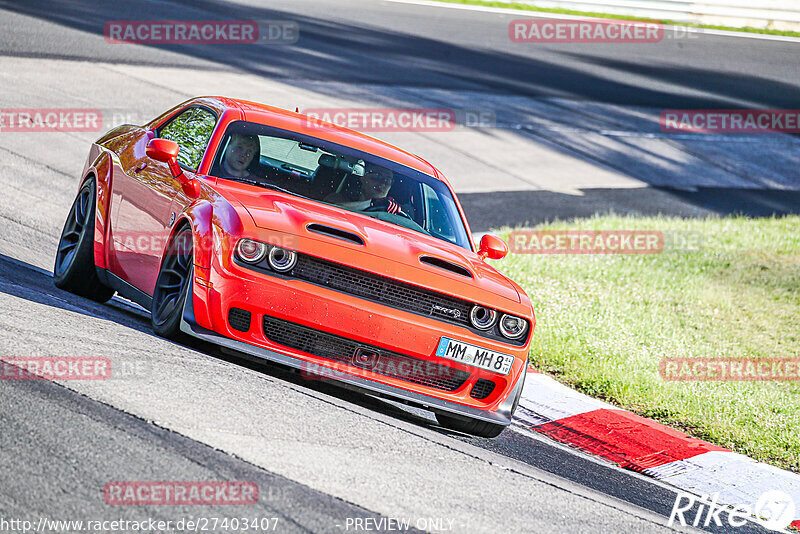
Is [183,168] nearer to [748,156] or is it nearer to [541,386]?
[541,386]

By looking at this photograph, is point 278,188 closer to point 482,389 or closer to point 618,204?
point 482,389

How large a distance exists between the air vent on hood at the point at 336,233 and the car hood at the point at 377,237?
2cm

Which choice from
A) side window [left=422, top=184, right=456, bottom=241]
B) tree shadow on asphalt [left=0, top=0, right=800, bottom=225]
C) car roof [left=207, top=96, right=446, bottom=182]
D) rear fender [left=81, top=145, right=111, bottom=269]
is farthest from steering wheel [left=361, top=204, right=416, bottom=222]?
tree shadow on asphalt [left=0, top=0, right=800, bottom=225]

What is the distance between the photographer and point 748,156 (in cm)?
2062

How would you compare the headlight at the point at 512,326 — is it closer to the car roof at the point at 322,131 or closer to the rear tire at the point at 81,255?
the car roof at the point at 322,131

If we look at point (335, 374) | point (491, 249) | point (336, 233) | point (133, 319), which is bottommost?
point (133, 319)

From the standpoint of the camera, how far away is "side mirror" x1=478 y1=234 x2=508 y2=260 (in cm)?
675

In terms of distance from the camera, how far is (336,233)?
562 cm

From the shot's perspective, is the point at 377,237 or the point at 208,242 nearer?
the point at 208,242
